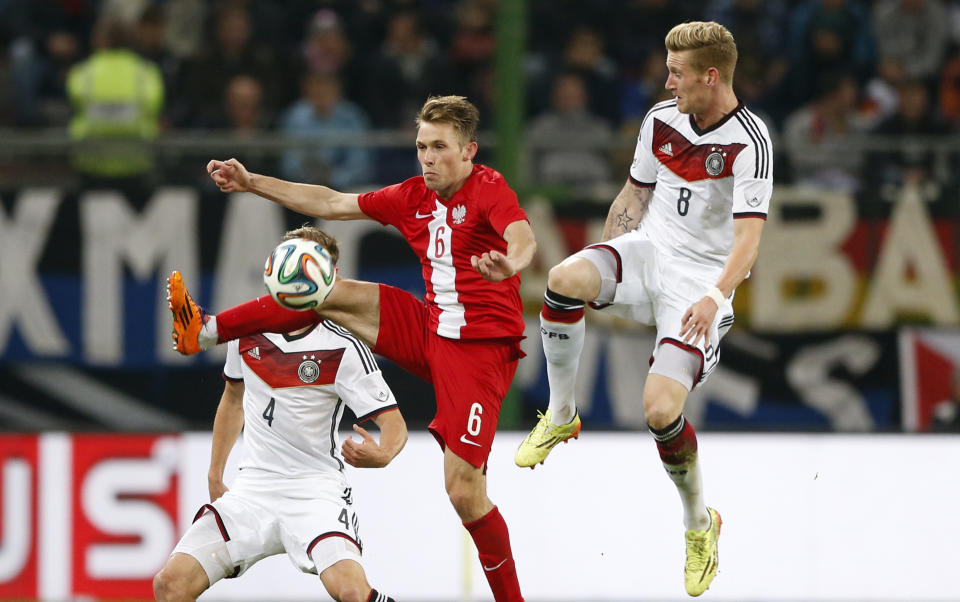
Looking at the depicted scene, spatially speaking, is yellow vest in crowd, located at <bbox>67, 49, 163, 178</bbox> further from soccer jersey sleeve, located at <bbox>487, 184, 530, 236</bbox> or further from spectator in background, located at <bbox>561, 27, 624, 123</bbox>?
soccer jersey sleeve, located at <bbox>487, 184, 530, 236</bbox>

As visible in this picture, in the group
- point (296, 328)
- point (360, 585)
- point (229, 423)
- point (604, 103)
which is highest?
point (604, 103)

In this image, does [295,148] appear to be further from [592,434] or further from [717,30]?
[717,30]

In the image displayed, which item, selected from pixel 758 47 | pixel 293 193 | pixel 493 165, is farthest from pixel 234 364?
pixel 758 47

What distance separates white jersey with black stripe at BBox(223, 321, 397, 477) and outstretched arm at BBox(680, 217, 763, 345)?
1571mm

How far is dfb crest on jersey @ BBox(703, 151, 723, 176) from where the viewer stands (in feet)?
22.0

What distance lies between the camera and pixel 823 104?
11898 millimetres

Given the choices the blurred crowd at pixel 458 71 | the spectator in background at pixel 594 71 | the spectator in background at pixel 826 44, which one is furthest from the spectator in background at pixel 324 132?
the spectator in background at pixel 826 44

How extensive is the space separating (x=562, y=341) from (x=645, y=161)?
34.2 inches

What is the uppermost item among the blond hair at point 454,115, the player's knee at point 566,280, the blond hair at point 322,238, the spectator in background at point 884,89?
the spectator in background at point 884,89

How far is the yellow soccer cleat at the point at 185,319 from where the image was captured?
22.5 feet

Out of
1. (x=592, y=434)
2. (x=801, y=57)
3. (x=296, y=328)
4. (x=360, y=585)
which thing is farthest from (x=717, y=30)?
(x=801, y=57)

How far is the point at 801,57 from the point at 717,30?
20.0ft

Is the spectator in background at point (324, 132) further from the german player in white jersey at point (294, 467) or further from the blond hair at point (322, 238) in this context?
the blond hair at point (322, 238)

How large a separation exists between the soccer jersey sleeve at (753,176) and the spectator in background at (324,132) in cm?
488
